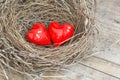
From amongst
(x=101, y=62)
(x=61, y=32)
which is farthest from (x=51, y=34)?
(x=101, y=62)

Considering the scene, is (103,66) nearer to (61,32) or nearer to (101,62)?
(101,62)

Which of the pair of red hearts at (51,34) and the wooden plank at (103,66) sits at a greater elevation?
the pair of red hearts at (51,34)

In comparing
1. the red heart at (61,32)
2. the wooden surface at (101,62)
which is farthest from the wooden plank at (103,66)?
the red heart at (61,32)

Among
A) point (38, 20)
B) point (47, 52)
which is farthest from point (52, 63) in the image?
point (38, 20)

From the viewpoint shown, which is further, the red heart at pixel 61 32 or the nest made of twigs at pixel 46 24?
the red heart at pixel 61 32

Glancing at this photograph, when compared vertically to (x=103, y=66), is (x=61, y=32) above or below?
above

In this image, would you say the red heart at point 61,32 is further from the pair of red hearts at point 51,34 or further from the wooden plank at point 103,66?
the wooden plank at point 103,66

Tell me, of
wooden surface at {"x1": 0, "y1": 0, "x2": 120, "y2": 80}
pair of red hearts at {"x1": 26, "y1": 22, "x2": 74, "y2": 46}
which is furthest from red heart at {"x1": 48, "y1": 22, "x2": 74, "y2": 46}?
wooden surface at {"x1": 0, "y1": 0, "x2": 120, "y2": 80}
